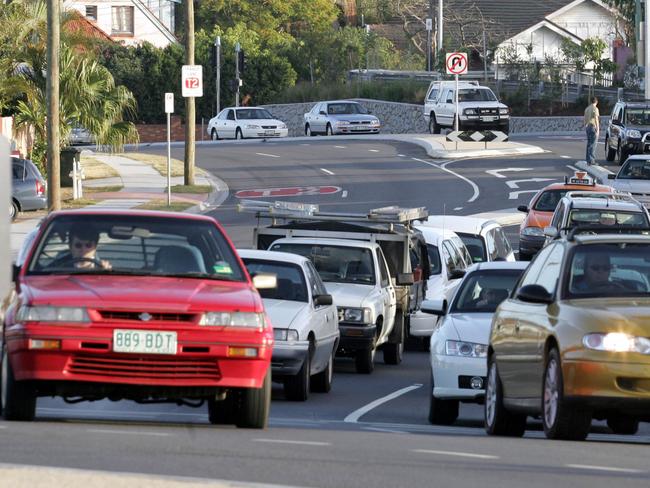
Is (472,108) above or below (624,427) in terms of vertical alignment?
above

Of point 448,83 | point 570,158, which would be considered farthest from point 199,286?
point 448,83

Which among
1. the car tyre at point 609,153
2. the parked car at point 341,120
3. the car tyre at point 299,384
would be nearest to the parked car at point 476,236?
the car tyre at point 299,384

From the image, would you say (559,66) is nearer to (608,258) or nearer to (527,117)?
(527,117)

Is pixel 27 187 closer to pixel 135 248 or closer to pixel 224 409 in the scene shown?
pixel 135 248

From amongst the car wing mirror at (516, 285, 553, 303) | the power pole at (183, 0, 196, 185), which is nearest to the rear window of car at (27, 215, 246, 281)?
the car wing mirror at (516, 285, 553, 303)

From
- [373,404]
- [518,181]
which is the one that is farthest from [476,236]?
[518,181]

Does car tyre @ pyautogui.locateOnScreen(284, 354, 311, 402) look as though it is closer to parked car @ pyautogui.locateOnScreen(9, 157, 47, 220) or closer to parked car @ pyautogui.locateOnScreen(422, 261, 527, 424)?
parked car @ pyautogui.locateOnScreen(422, 261, 527, 424)

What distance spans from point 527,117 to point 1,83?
32.5 meters

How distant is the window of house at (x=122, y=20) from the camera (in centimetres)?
9231

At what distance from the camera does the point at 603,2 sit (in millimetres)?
90250

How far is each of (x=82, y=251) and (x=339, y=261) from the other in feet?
29.0

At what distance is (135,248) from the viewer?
39.9ft

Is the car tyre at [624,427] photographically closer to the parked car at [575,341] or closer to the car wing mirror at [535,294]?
the parked car at [575,341]

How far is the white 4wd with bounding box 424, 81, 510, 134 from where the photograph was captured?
56312 mm
